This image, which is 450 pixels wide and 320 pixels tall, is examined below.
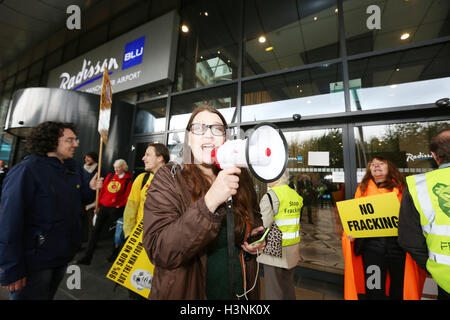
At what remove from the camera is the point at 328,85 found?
3.02m

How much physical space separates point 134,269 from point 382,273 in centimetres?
245

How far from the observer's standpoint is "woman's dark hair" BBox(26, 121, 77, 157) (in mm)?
1551

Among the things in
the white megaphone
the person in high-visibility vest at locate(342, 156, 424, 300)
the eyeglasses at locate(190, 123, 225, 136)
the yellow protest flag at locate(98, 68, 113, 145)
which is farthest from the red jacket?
the person in high-visibility vest at locate(342, 156, 424, 300)

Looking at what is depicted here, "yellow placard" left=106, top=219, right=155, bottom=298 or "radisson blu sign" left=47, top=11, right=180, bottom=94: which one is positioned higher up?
"radisson blu sign" left=47, top=11, right=180, bottom=94

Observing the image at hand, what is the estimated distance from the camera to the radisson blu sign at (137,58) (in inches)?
181

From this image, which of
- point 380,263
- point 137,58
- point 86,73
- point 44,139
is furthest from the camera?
point 86,73

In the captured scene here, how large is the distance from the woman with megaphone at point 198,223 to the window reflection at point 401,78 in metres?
2.78

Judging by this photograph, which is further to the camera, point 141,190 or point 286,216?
point 141,190

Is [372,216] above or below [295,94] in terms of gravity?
below

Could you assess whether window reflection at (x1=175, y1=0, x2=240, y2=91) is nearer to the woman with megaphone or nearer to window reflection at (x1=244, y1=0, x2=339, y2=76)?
window reflection at (x1=244, y1=0, x2=339, y2=76)

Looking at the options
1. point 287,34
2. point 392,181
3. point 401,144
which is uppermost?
point 287,34

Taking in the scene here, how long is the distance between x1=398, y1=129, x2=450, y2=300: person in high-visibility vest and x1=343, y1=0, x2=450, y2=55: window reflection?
2.38 meters

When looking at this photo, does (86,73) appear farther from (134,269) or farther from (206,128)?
(206,128)

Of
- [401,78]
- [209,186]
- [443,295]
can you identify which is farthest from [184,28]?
[443,295]
